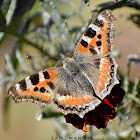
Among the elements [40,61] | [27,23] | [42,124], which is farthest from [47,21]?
[42,124]

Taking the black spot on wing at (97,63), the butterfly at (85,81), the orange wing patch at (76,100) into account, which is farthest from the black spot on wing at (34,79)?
the black spot on wing at (97,63)

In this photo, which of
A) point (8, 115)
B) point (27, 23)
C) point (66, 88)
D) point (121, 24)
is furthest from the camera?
point (121, 24)

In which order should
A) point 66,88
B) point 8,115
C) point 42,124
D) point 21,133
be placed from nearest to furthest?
point 66,88 → point 8,115 → point 42,124 → point 21,133

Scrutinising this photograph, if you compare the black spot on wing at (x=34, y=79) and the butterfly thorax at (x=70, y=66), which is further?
the butterfly thorax at (x=70, y=66)

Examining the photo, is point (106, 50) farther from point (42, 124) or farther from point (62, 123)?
point (42, 124)

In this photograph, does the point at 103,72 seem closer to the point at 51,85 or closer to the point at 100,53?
the point at 100,53

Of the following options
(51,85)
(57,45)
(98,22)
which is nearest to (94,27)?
(98,22)

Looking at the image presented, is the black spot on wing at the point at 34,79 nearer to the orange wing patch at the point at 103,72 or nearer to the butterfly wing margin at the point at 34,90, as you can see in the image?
the butterfly wing margin at the point at 34,90

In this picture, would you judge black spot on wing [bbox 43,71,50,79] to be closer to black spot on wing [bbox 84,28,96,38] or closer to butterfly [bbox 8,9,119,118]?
butterfly [bbox 8,9,119,118]
